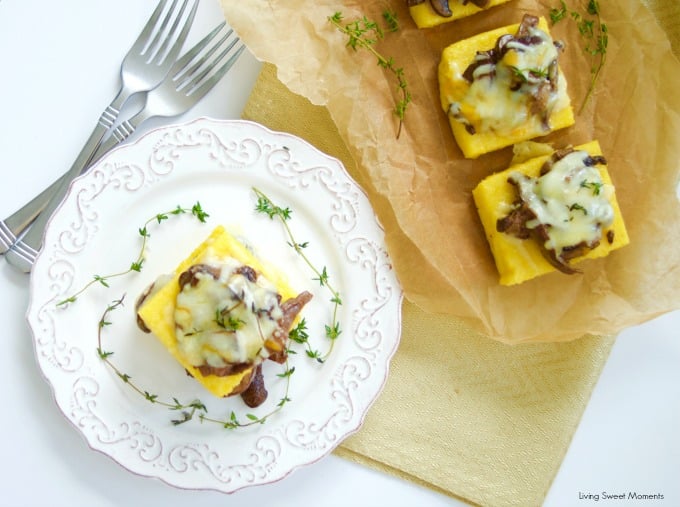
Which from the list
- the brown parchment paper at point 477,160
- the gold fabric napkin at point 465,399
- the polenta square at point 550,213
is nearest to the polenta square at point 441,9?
the brown parchment paper at point 477,160

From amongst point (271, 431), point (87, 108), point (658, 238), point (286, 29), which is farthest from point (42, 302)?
point (658, 238)

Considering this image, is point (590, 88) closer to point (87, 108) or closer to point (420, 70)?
point (420, 70)

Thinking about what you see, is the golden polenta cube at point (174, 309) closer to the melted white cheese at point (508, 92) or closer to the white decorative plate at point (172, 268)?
the white decorative plate at point (172, 268)

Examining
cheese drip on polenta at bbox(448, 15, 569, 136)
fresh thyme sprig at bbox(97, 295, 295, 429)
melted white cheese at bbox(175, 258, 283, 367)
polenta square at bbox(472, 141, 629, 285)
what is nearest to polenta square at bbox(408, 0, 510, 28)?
cheese drip on polenta at bbox(448, 15, 569, 136)

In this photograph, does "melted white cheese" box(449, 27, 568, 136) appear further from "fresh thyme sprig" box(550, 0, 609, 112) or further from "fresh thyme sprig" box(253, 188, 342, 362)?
"fresh thyme sprig" box(253, 188, 342, 362)

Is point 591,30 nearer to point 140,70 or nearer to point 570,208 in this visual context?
point 570,208
